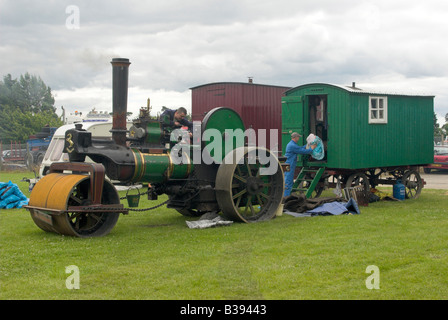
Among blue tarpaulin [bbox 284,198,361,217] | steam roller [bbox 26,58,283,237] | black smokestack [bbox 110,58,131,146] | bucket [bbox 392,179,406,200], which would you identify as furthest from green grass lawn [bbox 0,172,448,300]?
bucket [bbox 392,179,406,200]

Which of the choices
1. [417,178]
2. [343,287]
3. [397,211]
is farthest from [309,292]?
[417,178]

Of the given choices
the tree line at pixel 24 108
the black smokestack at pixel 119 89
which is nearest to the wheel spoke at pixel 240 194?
the black smokestack at pixel 119 89

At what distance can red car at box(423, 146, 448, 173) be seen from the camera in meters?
22.2

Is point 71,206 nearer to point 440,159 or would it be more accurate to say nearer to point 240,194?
point 240,194

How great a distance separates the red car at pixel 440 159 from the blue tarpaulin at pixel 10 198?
16.0 meters

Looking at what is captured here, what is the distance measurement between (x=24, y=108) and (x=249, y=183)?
43.9 meters

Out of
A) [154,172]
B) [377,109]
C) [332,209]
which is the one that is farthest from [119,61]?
[377,109]

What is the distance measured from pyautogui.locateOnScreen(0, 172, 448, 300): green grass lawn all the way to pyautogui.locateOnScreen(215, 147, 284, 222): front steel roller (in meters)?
0.33

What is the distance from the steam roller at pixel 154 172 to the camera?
7.75 meters

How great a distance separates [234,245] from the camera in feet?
24.1

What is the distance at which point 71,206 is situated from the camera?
747 cm

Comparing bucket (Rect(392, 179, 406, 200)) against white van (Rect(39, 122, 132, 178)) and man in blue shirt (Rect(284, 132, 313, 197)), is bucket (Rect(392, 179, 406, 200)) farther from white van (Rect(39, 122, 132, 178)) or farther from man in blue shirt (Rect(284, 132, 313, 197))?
white van (Rect(39, 122, 132, 178))

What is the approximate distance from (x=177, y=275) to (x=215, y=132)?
13.0 ft

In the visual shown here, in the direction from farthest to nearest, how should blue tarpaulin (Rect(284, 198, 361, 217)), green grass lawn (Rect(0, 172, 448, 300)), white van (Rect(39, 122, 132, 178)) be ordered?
white van (Rect(39, 122, 132, 178)) < blue tarpaulin (Rect(284, 198, 361, 217)) < green grass lawn (Rect(0, 172, 448, 300))
